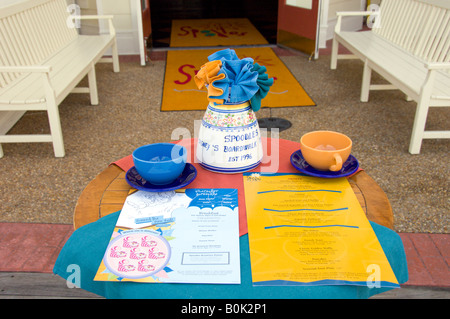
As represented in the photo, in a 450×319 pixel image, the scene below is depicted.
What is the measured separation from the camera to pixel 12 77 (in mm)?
3252

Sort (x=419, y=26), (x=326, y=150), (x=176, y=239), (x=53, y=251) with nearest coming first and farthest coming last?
(x=176, y=239) → (x=326, y=150) → (x=53, y=251) → (x=419, y=26)

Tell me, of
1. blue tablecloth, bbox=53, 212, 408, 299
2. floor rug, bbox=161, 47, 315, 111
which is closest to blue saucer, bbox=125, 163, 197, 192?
blue tablecloth, bbox=53, 212, 408, 299

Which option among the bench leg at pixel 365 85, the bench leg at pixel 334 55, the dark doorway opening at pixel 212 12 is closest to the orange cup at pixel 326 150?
the bench leg at pixel 365 85

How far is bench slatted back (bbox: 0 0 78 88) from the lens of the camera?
124 inches

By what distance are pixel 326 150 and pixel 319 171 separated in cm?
7

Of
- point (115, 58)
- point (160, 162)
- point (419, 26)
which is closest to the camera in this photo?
point (160, 162)

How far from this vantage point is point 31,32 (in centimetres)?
354

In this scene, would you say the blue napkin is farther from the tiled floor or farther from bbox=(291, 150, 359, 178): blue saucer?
the tiled floor

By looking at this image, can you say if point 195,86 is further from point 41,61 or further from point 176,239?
point 176,239

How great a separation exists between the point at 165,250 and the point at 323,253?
0.39m

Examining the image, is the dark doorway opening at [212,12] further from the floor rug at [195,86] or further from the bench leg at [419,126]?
the bench leg at [419,126]

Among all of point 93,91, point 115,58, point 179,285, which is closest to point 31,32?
point 93,91
